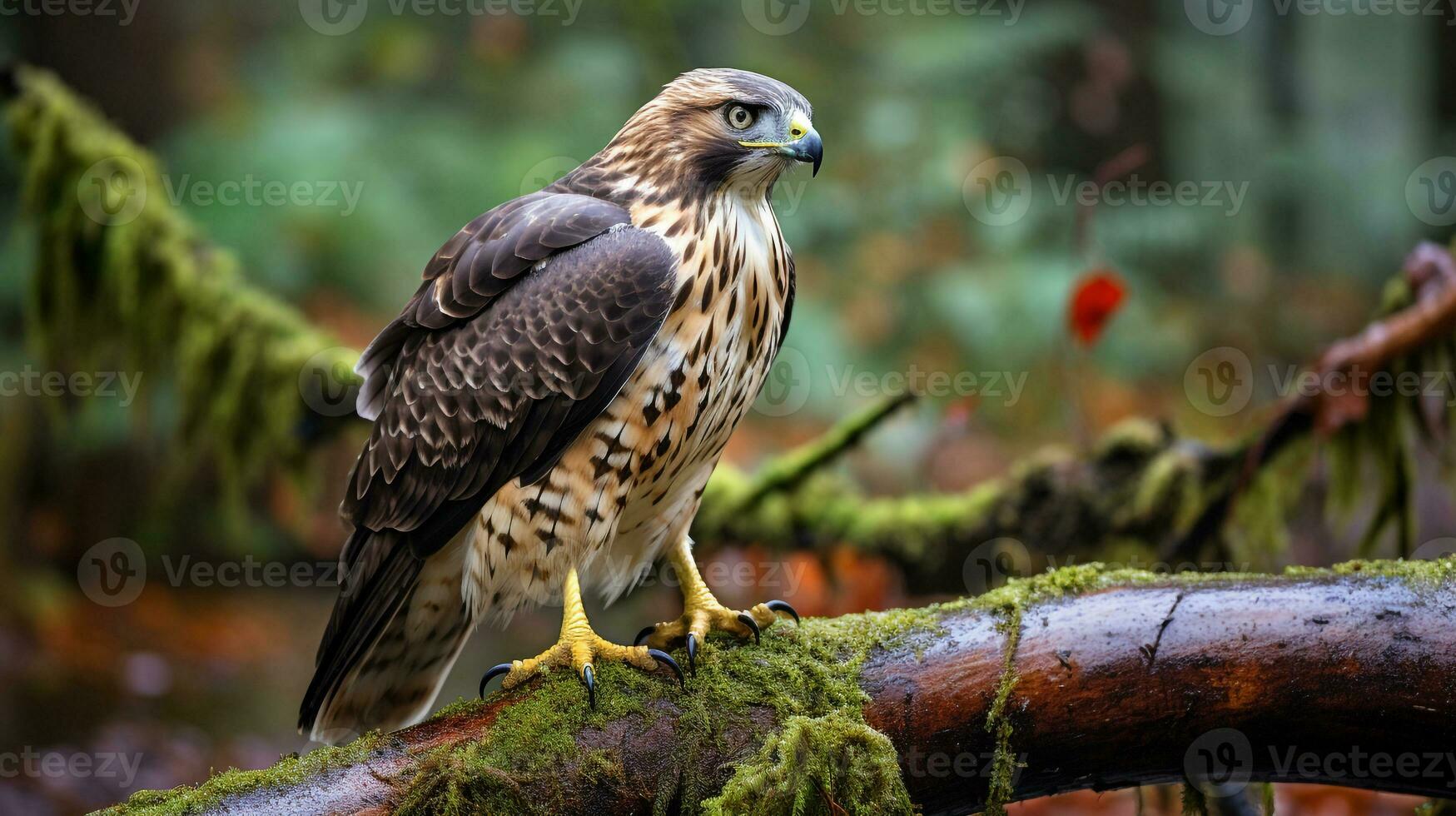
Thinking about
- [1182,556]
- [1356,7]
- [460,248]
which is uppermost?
[1356,7]

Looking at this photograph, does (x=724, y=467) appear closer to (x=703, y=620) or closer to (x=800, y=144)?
(x=703, y=620)

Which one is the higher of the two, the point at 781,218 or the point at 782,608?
the point at 781,218

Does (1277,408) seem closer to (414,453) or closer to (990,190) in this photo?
(414,453)

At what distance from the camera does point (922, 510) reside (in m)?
5.36

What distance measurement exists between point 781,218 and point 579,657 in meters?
7.34

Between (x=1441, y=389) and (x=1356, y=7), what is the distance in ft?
34.3

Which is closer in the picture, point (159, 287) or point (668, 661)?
point (668, 661)

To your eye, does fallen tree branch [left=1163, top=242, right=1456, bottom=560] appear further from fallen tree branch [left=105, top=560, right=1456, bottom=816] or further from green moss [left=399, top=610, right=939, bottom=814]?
green moss [left=399, top=610, right=939, bottom=814]

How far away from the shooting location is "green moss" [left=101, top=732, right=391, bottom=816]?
2457 millimetres

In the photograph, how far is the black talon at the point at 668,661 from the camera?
2.96 metres

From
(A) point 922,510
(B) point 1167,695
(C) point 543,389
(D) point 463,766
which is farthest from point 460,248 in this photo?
(A) point 922,510

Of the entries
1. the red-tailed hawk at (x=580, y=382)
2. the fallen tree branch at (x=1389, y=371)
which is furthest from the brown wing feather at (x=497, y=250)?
the fallen tree branch at (x=1389, y=371)

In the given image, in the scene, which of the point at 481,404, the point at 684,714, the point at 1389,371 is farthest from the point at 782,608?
the point at 1389,371

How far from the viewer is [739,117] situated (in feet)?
10.9
